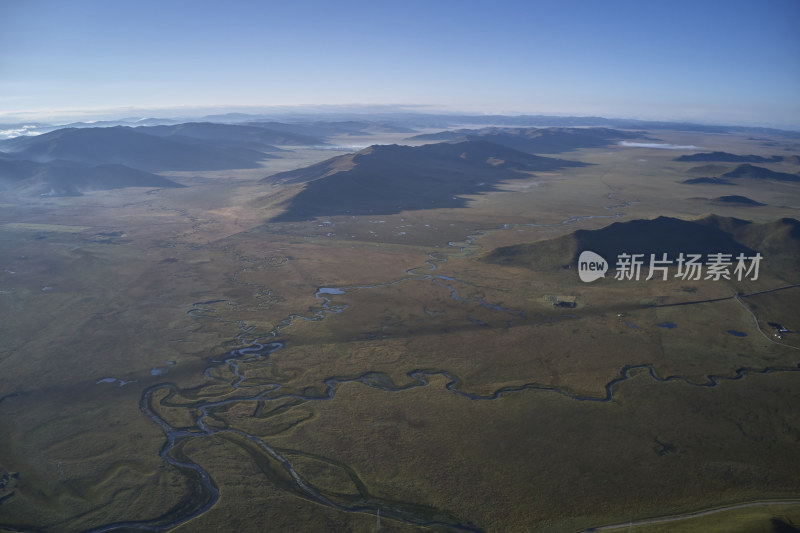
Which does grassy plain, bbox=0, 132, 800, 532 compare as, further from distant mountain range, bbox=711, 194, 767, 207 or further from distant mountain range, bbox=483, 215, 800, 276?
distant mountain range, bbox=711, 194, 767, 207

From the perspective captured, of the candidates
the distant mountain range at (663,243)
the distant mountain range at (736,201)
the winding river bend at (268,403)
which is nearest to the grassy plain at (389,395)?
the winding river bend at (268,403)

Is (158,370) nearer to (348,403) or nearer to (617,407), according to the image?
(348,403)

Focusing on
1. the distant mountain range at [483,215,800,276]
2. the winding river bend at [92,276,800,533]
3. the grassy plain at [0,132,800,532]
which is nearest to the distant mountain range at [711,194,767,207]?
the distant mountain range at [483,215,800,276]

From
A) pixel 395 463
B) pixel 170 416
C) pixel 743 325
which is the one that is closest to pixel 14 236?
pixel 170 416

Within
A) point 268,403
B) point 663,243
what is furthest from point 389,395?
point 663,243

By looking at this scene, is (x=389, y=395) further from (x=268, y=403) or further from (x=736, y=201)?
(x=736, y=201)

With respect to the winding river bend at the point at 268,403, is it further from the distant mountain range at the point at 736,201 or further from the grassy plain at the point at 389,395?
the distant mountain range at the point at 736,201
